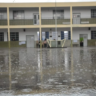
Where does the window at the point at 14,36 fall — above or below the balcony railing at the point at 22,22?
below

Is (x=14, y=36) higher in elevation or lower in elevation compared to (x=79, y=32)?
lower

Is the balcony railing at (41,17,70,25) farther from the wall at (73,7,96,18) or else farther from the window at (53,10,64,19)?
the wall at (73,7,96,18)

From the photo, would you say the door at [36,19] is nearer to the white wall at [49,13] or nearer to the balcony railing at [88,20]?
the white wall at [49,13]

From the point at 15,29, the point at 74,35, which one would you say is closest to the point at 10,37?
the point at 15,29

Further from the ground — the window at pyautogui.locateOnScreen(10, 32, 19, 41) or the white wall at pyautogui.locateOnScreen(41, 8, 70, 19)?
the white wall at pyautogui.locateOnScreen(41, 8, 70, 19)

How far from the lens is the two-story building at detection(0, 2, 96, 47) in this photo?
27.5 m

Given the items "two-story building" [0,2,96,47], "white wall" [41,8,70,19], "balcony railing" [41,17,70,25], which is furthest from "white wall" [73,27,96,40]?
"white wall" [41,8,70,19]

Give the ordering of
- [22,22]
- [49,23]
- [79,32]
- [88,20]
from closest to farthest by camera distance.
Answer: [22,22] → [49,23] → [88,20] → [79,32]

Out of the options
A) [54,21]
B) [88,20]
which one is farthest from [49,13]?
[88,20]

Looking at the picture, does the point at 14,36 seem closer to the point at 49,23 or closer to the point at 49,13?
the point at 49,23

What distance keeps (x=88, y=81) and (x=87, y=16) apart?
26.0 m

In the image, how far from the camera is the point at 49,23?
91.8 ft

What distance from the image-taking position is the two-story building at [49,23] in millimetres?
27531

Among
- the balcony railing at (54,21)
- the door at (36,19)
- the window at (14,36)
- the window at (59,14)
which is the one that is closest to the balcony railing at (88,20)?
the balcony railing at (54,21)
